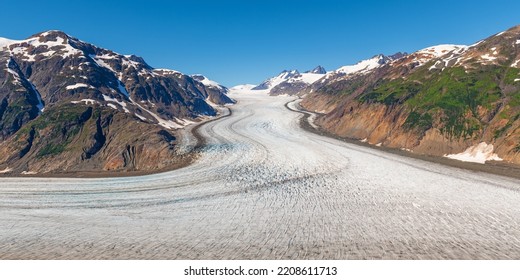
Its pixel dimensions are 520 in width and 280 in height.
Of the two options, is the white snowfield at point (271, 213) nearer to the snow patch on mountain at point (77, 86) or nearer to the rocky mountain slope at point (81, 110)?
the rocky mountain slope at point (81, 110)

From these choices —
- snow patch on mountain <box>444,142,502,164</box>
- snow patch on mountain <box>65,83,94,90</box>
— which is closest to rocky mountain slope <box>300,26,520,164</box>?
snow patch on mountain <box>444,142,502,164</box>

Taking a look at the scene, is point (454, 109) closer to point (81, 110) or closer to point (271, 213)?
point (271, 213)

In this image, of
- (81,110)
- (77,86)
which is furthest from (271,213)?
(77,86)

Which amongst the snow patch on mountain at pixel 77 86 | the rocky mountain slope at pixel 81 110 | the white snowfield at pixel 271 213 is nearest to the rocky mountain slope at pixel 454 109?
the white snowfield at pixel 271 213

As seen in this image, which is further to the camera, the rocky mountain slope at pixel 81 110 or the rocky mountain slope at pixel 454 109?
the rocky mountain slope at pixel 81 110

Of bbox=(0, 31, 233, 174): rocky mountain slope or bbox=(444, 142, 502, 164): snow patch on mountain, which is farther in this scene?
bbox=(0, 31, 233, 174): rocky mountain slope

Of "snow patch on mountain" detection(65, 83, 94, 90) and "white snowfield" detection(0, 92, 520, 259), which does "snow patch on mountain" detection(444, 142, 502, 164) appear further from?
"snow patch on mountain" detection(65, 83, 94, 90)

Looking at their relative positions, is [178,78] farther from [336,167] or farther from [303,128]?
[336,167]
